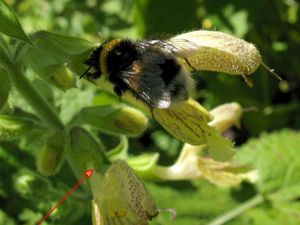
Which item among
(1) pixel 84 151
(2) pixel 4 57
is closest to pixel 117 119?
(1) pixel 84 151

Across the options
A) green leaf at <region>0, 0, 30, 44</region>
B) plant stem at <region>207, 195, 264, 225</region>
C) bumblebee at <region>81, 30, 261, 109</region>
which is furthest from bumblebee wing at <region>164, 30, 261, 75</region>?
plant stem at <region>207, 195, 264, 225</region>

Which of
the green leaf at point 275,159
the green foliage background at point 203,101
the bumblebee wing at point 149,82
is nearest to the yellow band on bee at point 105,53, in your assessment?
the bumblebee wing at point 149,82

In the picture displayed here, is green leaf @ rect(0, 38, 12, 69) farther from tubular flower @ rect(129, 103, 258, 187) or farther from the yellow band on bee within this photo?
tubular flower @ rect(129, 103, 258, 187)

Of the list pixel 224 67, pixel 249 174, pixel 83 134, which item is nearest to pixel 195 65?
pixel 224 67

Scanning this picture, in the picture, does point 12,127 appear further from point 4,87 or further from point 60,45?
point 60,45

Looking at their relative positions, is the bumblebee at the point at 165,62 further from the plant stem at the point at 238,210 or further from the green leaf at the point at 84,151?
the plant stem at the point at 238,210

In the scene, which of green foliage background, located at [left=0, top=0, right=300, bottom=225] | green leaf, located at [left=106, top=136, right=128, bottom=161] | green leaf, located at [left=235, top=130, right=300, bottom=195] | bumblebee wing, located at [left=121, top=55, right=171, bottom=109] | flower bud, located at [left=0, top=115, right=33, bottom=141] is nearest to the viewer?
bumblebee wing, located at [left=121, top=55, right=171, bottom=109]
